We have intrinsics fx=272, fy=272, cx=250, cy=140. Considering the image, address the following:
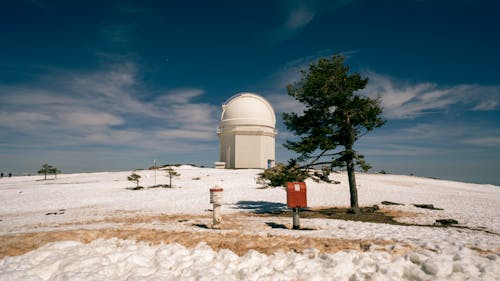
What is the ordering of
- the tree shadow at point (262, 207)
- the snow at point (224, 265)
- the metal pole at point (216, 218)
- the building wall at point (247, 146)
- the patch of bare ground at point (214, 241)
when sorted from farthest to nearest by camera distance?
1. the building wall at point (247, 146)
2. the tree shadow at point (262, 207)
3. the metal pole at point (216, 218)
4. the patch of bare ground at point (214, 241)
5. the snow at point (224, 265)

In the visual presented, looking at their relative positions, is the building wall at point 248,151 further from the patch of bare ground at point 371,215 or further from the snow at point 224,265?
the snow at point 224,265

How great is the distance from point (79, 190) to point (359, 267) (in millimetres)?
28386

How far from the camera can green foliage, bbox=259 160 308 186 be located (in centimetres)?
1432

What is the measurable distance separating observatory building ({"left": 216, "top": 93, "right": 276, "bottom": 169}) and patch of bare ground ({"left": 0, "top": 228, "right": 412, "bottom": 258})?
33.1 m

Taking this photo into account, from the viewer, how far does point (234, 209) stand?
628 inches

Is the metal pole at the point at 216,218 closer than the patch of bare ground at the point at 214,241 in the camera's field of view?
No

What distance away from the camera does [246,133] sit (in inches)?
1639

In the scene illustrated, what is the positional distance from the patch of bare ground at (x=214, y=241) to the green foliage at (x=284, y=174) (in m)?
6.20

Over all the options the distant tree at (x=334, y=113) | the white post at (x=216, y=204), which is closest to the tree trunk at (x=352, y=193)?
the distant tree at (x=334, y=113)


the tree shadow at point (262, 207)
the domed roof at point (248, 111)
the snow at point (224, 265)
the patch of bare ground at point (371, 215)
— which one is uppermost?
the domed roof at point (248, 111)

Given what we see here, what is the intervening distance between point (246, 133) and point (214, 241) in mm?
34196

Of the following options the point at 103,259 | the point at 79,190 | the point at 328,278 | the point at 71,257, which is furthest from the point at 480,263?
the point at 79,190

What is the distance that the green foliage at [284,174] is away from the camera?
1432 cm

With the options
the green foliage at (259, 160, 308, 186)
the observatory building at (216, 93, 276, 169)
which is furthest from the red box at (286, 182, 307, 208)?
the observatory building at (216, 93, 276, 169)
